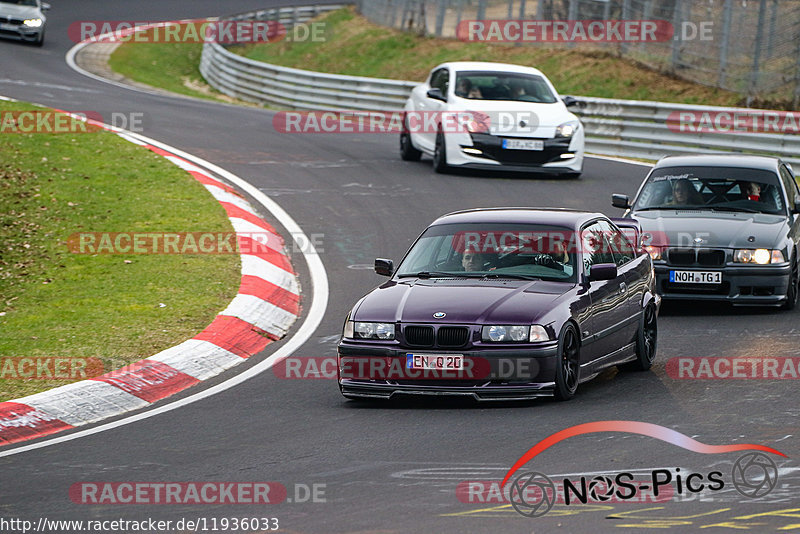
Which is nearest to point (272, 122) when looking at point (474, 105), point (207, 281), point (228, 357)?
point (474, 105)

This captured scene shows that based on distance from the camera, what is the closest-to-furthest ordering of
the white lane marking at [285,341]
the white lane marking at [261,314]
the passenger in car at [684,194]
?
the white lane marking at [285,341]
the white lane marking at [261,314]
the passenger in car at [684,194]

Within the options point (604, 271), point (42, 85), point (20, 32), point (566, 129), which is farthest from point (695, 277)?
point (20, 32)

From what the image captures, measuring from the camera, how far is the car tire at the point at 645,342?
1052 cm

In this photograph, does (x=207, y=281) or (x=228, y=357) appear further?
(x=207, y=281)

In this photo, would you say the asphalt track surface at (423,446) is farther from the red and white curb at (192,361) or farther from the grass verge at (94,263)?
the grass verge at (94,263)

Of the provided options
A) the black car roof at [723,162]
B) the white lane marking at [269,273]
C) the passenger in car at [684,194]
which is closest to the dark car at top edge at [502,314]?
the white lane marking at [269,273]

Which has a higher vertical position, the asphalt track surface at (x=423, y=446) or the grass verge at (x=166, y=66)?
the asphalt track surface at (x=423, y=446)

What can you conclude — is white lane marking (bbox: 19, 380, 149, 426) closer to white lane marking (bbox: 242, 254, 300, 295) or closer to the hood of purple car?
the hood of purple car

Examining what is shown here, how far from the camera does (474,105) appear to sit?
68.0ft

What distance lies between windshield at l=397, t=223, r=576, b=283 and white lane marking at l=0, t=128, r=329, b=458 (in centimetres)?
153

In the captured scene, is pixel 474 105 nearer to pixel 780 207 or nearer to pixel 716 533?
pixel 780 207

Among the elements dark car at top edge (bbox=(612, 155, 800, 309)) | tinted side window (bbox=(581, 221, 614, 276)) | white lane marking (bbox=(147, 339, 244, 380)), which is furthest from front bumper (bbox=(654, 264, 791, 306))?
white lane marking (bbox=(147, 339, 244, 380))

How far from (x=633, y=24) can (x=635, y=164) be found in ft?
34.4

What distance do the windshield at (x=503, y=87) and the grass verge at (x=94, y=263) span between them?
520 centimetres
